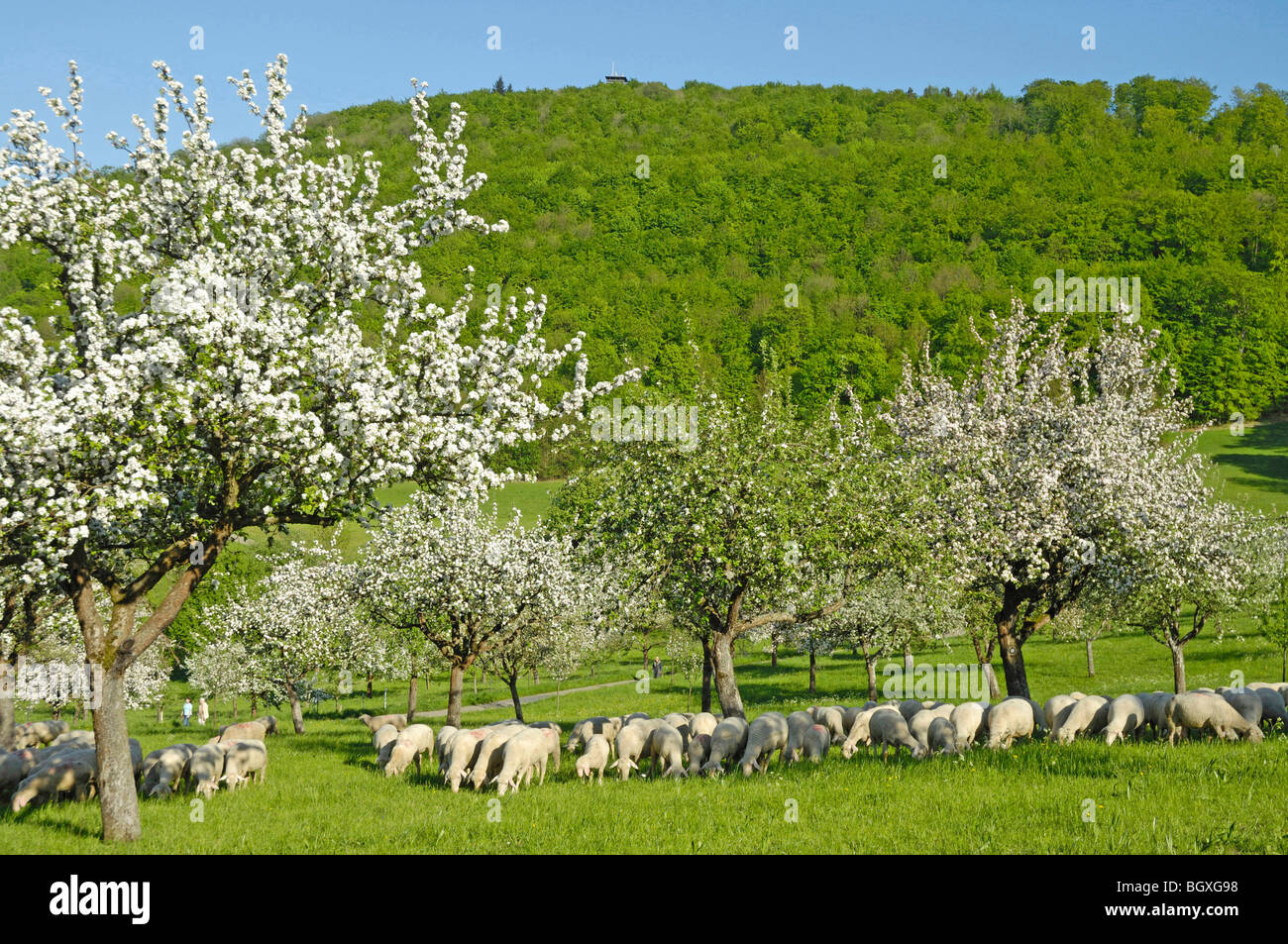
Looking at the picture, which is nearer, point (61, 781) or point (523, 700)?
point (61, 781)

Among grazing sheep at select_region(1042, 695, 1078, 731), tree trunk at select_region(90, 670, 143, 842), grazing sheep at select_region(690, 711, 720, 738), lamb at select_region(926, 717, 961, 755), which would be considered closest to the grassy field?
tree trunk at select_region(90, 670, 143, 842)

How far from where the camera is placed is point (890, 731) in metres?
22.4

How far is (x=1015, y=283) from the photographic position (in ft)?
476

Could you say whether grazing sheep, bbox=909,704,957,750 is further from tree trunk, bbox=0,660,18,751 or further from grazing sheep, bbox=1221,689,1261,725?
tree trunk, bbox=0,660,18,751

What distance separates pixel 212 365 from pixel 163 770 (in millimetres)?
12726

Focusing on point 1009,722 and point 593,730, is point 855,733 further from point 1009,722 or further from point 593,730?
point 593,730

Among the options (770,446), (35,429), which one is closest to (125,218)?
(35,429)

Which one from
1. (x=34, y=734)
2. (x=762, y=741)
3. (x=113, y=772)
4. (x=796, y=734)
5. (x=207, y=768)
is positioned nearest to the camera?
(x=113, y=772)

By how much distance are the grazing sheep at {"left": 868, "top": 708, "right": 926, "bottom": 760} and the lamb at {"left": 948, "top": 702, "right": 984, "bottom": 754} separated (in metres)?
0.99

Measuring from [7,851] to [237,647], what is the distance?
1440 inches

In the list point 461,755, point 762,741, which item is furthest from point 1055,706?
point 461,755
